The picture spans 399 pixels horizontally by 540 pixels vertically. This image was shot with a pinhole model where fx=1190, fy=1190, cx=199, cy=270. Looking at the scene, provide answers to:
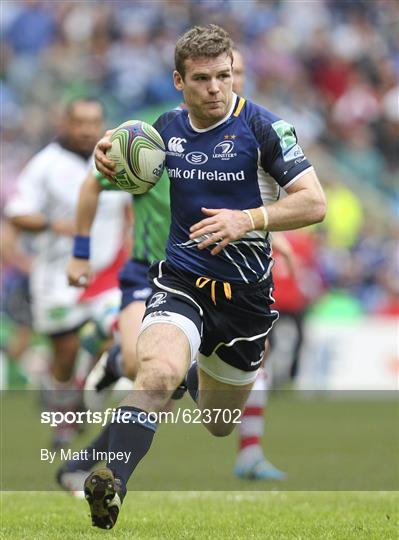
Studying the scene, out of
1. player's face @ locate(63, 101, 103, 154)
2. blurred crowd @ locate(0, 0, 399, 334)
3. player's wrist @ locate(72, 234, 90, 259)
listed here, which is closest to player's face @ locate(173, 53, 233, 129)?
player's wrist @ locate(72, 234, 90, 259)

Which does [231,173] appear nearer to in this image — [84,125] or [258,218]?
[258,218]

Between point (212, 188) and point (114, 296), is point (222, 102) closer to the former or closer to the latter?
point (212, 188)

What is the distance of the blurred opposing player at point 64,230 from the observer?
9891mm

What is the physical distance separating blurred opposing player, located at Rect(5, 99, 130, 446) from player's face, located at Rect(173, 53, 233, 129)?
3930 millimetres

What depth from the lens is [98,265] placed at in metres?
10.3

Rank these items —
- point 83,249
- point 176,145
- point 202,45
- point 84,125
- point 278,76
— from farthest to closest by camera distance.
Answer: point 278,76 < point 84,125 < point 83,249 < point 176,145 < point 202,45

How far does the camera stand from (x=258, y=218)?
17.8 ft

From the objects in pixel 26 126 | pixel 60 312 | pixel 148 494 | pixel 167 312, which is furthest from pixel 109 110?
pixel 167 312

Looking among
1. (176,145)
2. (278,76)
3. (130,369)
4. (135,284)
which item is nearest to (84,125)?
(135,284)

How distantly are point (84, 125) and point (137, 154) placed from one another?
4065 mm

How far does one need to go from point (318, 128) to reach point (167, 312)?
1602cm

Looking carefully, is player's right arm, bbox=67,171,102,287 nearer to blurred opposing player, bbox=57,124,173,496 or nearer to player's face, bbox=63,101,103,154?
blurred opposing player, bbox=57,124,173,496

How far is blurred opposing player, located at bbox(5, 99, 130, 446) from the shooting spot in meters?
9.89

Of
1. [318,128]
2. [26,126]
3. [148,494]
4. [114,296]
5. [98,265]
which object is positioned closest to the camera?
[148,494]
